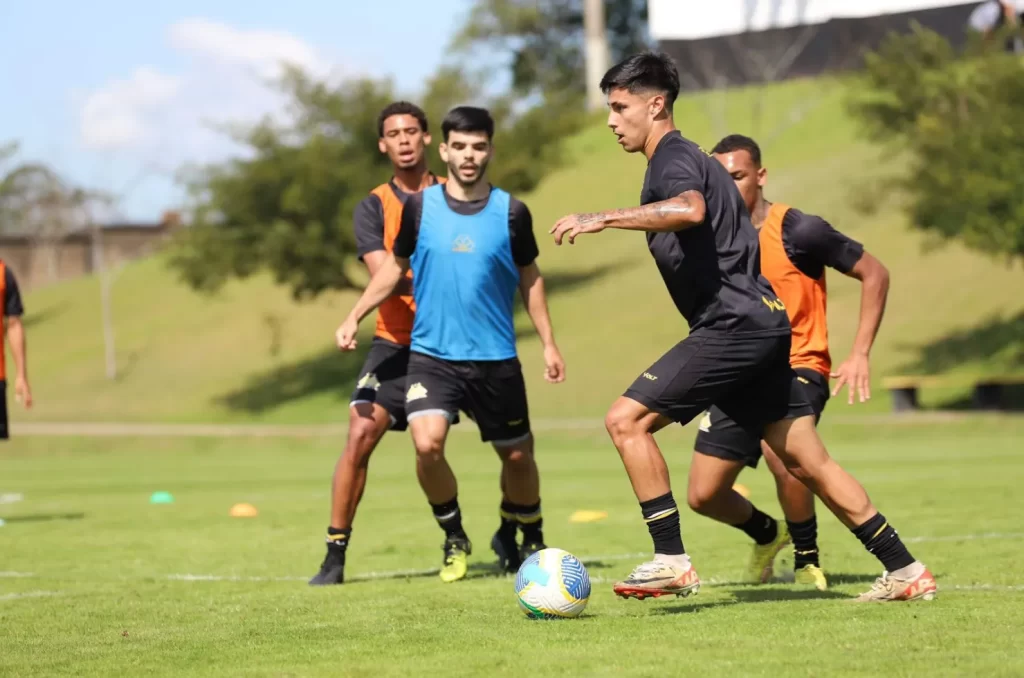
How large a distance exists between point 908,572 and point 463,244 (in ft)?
9.65

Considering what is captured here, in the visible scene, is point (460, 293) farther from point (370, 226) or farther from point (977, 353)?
point (977, 353)

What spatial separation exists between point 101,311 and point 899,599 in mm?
54680

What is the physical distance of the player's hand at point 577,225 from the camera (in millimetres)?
5461

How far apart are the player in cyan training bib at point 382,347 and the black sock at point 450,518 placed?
0.46 m

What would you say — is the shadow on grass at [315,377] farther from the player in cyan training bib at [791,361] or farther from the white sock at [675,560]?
the white sock at [675,560]

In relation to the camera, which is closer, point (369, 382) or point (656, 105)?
point (656, 105)

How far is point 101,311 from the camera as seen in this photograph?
190 ft

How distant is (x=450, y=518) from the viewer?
826 centimetres

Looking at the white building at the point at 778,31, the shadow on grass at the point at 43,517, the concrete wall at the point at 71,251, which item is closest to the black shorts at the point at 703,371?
the shadow on grass at the point at 43,517

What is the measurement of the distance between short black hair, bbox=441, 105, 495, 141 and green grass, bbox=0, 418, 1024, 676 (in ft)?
8.06

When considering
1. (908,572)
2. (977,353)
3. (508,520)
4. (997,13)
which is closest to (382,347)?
(508,520)

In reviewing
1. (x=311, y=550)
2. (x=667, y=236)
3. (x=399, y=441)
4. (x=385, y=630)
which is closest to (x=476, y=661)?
(x=385, y=630)

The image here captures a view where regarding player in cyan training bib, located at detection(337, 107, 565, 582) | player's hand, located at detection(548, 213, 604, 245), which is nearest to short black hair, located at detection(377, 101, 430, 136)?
player in cyan training bib, located at detection(337, 107, 565, 582)

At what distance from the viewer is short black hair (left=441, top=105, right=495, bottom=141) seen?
7.81 meters
